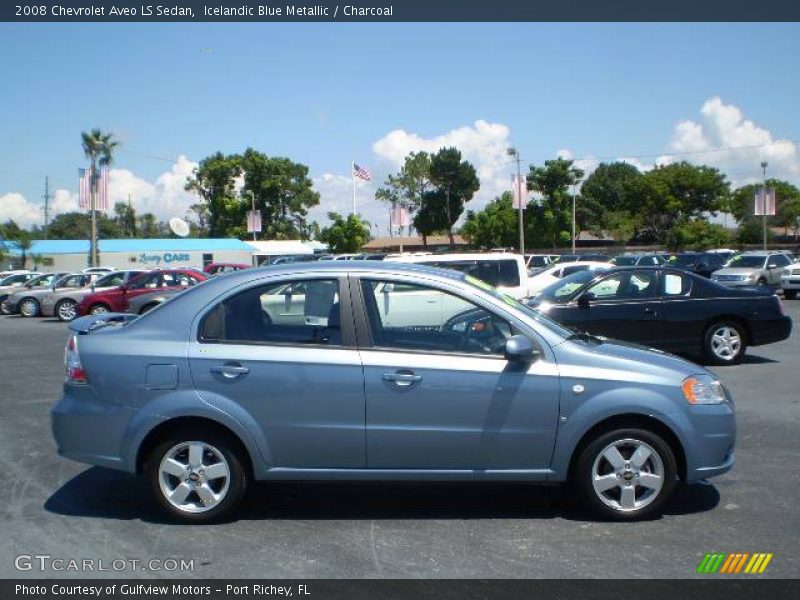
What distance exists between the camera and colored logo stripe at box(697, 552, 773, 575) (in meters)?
4.41

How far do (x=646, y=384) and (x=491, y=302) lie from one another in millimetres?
1143

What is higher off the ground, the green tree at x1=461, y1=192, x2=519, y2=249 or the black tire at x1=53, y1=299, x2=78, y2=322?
the green tree at x1=461, y1=192, x2=519, y2=249

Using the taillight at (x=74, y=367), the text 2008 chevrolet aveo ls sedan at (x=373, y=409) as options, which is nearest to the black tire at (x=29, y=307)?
the taillight at (x=74, y=367)

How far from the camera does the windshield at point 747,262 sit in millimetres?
29875

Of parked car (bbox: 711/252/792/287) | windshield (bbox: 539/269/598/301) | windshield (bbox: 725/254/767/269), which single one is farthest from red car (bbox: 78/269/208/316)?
windshield (bbox: 725/254/767/269)

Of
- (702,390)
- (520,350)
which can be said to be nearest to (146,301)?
(520,350)

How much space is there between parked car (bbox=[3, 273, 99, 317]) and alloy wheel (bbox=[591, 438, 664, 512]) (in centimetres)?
2358

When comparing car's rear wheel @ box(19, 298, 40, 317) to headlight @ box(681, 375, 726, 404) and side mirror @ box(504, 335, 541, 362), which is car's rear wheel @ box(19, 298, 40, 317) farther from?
headlight @ box(681, 375, 726, 404)

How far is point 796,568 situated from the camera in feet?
14.4

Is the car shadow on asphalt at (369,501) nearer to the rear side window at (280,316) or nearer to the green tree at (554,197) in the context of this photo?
the rear side window at (280,316)

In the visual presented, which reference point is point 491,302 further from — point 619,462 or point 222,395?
point 222,395

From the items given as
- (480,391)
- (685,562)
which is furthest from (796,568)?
(480,391)

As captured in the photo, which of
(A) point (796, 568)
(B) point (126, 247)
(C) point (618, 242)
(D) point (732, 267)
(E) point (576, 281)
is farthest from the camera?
(C) point (618, 242)

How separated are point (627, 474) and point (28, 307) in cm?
2549
